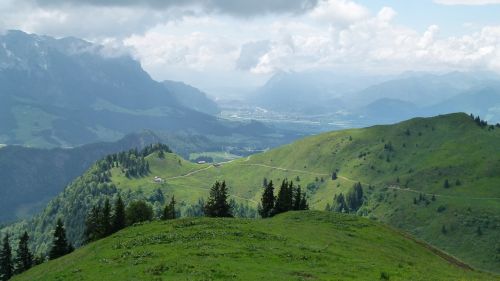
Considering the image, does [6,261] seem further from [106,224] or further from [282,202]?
[282,202]

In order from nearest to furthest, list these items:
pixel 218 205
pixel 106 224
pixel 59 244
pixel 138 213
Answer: pixel 106 224
pixel 59 244
pixel 218 205
pixel 138 213

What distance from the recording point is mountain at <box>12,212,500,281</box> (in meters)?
50.6

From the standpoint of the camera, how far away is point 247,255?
5759cm

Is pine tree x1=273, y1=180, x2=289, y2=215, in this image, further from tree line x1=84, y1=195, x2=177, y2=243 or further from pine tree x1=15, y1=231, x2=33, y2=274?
pine tree x1=15, y1=231, x2=33, y2=274

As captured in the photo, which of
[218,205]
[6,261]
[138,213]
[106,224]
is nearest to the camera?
[106,224]

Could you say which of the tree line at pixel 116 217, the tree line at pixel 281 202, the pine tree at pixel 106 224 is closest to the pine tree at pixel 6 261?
the tree line at pixel 116 217

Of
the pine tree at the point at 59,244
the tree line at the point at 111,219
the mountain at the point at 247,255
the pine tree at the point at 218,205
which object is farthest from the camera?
the pine tree at the point at 218,205

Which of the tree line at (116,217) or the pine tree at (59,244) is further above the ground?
the tree line at (116,217)

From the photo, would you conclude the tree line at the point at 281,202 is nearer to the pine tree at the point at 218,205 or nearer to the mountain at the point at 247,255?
the pine tree at the point at 218,205

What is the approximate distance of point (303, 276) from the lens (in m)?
49.8

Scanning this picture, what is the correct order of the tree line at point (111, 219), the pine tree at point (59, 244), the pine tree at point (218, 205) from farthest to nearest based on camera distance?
the pine tree at point (218, 205) → the pine tree at point (59, 244) → the tree line at point (111, 219)

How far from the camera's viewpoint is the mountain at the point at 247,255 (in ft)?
166

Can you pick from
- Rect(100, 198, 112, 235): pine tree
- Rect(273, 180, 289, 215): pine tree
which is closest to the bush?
Rect(100, 198, 112, 235): pine tree

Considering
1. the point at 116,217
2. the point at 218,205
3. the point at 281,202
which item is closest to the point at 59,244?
the point at 116,217
